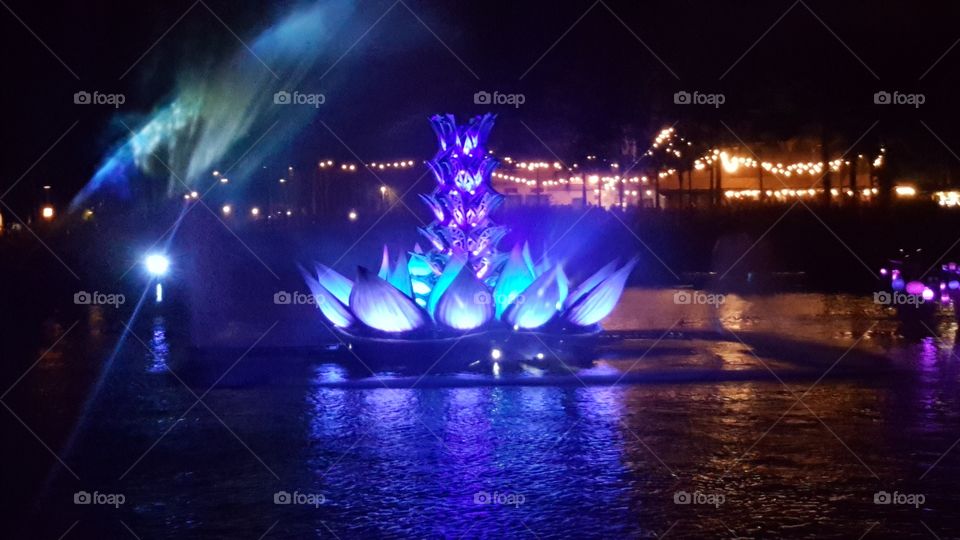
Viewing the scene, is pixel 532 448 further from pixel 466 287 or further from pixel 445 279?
pixel 445 279

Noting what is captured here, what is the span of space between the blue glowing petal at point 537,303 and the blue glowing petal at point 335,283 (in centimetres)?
255

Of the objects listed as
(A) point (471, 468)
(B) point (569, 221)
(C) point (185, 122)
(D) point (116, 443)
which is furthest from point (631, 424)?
(B) point (569, 221)

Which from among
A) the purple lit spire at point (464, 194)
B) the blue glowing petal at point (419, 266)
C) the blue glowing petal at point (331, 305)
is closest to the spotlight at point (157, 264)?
the blue glowing petal at point (331, 305)

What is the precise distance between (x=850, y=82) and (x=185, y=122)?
18588 mm

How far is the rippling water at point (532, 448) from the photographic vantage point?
21.2 ft

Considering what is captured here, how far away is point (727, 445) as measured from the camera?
333 inches

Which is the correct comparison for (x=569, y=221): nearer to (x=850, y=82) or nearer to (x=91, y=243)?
(x=850, y=82)

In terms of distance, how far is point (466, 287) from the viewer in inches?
522

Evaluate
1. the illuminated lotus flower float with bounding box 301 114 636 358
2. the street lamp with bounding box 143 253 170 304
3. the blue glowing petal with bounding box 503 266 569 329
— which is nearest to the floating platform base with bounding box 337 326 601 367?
the illuminated lotus flower float with bounding box 301 114 636 358

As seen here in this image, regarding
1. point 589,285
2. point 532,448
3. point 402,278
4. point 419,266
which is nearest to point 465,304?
point 419,266

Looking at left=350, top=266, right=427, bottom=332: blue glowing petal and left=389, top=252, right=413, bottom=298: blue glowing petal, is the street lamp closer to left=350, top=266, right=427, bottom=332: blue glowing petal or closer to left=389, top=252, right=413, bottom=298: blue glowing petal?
left=389, top=252, right=413, bottom=298: blue glowing petal

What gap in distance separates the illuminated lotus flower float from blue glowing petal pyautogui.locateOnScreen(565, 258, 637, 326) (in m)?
0.01

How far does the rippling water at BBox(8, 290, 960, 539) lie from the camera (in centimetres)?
648

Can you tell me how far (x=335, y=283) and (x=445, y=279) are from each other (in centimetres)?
184
